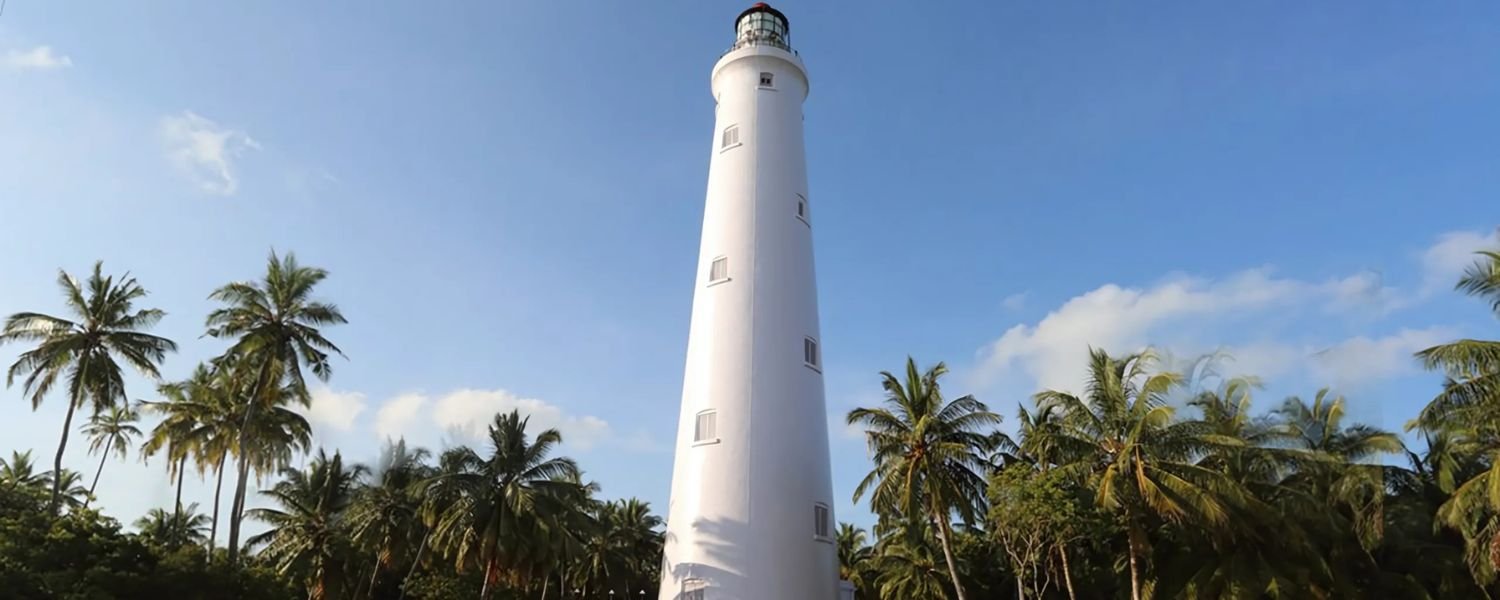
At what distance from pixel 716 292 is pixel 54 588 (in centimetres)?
1692

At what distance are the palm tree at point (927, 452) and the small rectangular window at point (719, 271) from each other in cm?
653

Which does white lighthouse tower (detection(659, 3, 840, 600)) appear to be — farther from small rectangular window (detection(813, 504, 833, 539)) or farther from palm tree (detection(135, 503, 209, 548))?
palm tree (detection(135, 503, 209, 548))

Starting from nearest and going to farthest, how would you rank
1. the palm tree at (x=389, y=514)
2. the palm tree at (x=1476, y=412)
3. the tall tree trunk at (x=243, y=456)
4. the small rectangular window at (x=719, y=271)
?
the palm tree at (x=1476, y=412), the small rectangular window at (x=719, y=271), the tall tree trunk at (x=243, y=456), the palm tree at (x=389, y=514)

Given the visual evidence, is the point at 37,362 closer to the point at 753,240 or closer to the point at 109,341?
the point at 109,341

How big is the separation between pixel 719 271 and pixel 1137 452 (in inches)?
461

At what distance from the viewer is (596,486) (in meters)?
41.3

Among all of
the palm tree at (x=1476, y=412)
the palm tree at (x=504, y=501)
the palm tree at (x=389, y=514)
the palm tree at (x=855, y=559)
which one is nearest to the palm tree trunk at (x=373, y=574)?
the palm tree at (x=389, y=514)

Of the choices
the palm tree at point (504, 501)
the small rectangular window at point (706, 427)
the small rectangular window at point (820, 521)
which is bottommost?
the small rectangular window at point (820, 521)

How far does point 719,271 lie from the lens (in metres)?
21.8

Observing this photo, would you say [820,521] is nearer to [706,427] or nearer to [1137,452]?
[706,427]

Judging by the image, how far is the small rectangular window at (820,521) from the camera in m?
20.0

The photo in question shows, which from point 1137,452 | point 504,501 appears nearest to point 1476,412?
point 1137,452

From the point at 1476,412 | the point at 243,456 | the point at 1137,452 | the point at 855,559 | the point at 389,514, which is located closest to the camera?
the point at 1476,412

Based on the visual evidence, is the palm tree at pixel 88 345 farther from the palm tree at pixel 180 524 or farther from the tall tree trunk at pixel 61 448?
the palm tree at pixel 180 524
